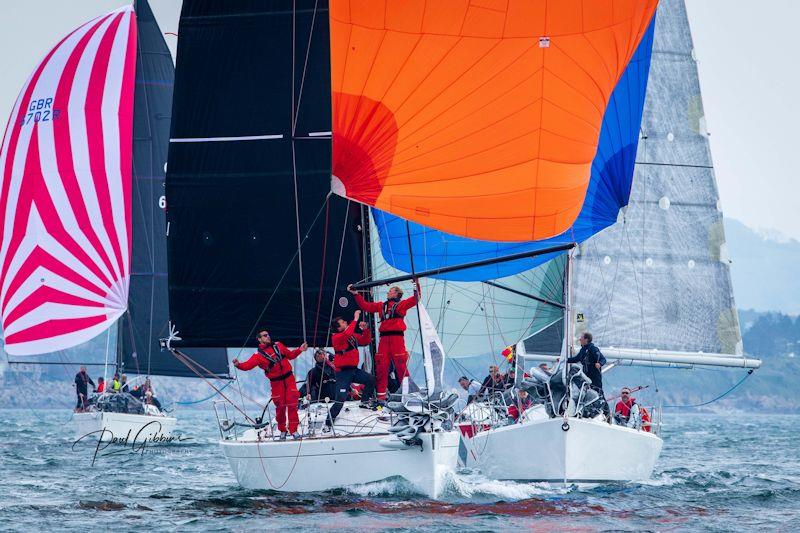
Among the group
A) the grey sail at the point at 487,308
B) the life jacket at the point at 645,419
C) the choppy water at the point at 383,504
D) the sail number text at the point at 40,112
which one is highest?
the sail number text at the point at 40,112

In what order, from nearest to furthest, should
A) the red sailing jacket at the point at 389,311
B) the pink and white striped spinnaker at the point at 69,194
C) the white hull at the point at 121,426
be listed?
the red sailing jacket at the point at 389,311, the pink and white striped spinnaker at the point at 69,194, the white hull at the point at 121,426

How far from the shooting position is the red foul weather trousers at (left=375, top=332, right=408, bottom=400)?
53.0 ft

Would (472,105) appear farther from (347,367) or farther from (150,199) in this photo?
(150,199)

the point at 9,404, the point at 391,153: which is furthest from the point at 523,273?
the point at 9,404

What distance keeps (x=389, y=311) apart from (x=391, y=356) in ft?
1.85

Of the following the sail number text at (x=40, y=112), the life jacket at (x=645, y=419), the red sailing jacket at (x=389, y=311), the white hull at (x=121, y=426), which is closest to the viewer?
the red sailing jacket at (x=389, y=311)

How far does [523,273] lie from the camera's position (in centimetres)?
2120

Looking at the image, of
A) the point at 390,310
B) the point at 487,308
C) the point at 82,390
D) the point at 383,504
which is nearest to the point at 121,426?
the point at 82,390

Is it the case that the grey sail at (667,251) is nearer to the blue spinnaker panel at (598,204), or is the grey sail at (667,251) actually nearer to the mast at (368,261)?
the blue spinnaker panel at (598,204)

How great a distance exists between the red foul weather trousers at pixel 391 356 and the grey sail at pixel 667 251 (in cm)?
763

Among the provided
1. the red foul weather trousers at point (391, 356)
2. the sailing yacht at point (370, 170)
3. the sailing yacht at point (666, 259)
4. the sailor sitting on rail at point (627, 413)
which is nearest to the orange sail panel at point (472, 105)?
the sailing yacht at point (370, 170)

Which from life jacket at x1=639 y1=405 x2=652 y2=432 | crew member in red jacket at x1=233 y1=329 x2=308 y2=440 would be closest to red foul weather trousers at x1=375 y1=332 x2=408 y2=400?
crew member in red jacket at x1=233 y1=329 x2=308 y2=440

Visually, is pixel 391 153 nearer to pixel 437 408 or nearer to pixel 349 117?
pixel 349 117

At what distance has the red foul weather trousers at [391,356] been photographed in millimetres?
16141
